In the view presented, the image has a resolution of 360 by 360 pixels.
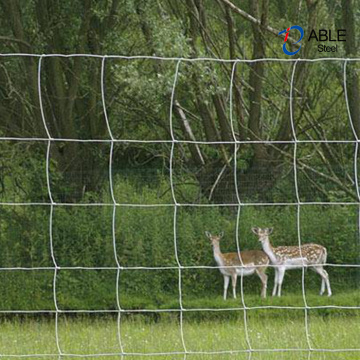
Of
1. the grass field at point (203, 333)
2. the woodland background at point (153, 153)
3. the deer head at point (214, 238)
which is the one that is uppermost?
the woodland background at point (153, 153)

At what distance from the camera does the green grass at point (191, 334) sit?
743 centimetres

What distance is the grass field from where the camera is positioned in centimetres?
738

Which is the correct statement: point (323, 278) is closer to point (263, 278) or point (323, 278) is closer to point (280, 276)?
point (280, 276)

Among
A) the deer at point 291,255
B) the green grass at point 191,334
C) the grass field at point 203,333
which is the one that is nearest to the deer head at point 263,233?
the deer at point 291,255

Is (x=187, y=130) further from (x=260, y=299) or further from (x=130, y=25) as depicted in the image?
(x=260, y=299)

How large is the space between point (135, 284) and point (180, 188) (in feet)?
3.60

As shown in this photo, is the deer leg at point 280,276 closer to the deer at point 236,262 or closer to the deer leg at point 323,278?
the deer at point 236,262

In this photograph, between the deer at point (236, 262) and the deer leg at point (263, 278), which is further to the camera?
the deer leg at point (263, 278)

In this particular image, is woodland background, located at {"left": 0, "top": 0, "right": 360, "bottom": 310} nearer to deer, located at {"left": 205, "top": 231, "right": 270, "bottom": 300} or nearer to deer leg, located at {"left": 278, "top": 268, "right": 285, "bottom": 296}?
deer, located at {"left": 205, "top": 231, "right": 270, "bottom": 300}

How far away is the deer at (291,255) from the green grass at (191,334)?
1.42 ft

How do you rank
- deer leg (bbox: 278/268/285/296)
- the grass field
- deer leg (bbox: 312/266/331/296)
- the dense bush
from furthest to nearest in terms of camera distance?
deer leg (bbox: 278/268/285/296)
deer leg (bbox: 312/266/331/296)
the dense bush
the grass field

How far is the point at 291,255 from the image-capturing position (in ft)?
36.9

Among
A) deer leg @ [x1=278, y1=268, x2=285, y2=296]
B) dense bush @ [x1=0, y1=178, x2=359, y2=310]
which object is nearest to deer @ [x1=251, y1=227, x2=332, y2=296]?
deer leg @ [x1=278, y1=268, x2=285, y2=296]

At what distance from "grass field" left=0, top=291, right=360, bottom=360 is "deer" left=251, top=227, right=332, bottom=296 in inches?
7.9
